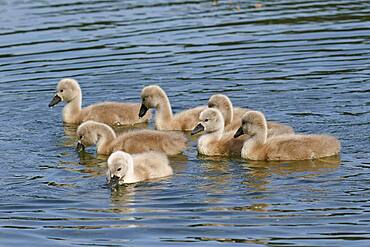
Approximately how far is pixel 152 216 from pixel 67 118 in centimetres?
513

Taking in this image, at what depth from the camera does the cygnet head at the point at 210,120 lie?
12406 mm

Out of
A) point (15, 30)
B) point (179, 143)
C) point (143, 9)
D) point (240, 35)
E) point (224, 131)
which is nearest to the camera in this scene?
point (179, 143)

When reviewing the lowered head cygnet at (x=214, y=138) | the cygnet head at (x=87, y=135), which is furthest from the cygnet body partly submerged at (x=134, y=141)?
the lowered head cygnet at (x=214, y=138)

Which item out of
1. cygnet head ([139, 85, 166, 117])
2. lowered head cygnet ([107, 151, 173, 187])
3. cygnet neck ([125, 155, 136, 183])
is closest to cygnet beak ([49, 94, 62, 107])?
cygnet head ([139, 85, 166, 117])

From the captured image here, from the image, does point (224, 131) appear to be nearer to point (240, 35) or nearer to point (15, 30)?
point (240, 35)

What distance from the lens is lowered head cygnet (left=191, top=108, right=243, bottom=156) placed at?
40.3 feet

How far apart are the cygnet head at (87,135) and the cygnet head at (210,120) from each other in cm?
126

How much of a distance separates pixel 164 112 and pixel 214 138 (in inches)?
57.3

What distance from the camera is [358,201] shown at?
32.2 feet

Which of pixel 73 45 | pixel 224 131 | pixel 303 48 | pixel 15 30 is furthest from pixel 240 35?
pixel 224 131

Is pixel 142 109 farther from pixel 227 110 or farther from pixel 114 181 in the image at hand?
pixel 114 181

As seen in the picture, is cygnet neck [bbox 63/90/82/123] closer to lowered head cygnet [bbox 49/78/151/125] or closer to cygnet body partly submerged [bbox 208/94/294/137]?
lowered head cygnet [bbox 49/78/151/125]

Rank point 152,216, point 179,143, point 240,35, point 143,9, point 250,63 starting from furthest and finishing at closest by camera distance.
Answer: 1. point 143,9
2. point 240,35
3. point 250,63
4. point 179,143
5. point 152,216

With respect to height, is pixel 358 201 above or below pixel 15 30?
below
